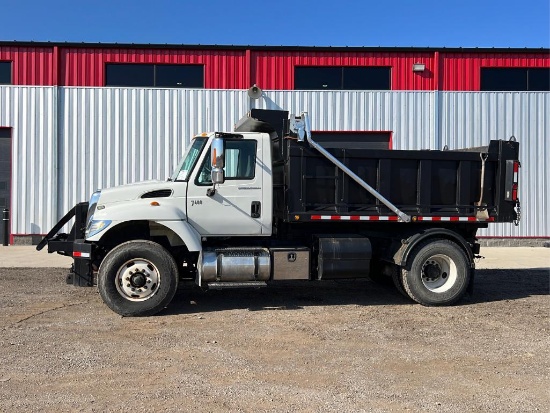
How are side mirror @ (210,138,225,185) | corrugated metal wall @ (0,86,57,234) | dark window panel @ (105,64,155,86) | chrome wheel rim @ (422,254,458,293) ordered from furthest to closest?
dark window panel @ (105,64,155,86), corrugated metal wall @ (0,86,57,234), chrome wheel rim @ (422,254,458,293), side mirror @ (210,138,225,185)

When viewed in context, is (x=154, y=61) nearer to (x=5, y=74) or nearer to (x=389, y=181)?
(x=5, y=74)

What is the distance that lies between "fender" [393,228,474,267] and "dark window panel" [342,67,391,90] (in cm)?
929

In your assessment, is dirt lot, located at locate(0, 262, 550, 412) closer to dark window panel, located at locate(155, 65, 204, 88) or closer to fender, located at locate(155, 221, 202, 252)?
fender, located at locate(155, 221, 202, 252)

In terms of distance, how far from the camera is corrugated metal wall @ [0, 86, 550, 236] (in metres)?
15.2

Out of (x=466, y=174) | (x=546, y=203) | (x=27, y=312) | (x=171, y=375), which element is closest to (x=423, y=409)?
(x=171, y=375)

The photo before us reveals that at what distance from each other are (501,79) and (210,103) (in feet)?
31.4

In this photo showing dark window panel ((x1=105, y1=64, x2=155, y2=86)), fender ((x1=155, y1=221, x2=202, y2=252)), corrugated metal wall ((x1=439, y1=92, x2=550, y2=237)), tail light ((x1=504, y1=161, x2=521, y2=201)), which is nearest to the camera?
fender ((x1=155, y1=221, x2=202, y2=252))

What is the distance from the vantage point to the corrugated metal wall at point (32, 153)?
49.9 feet

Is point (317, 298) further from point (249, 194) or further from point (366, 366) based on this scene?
point (366, 366)

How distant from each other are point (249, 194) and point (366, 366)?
3.27 metres

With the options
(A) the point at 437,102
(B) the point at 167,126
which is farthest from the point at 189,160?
(A) the point at 437,102

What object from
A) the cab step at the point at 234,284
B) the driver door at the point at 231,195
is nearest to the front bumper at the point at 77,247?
the driver door at the point at 231,195

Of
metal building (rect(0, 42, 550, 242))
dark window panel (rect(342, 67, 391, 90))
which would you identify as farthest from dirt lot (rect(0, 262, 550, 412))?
dark window panel (rect(342, 67, 391, 90))

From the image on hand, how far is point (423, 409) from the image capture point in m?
3.92
